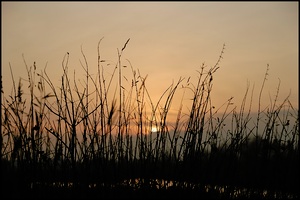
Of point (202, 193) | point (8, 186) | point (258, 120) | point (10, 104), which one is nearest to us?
point (8, 186)

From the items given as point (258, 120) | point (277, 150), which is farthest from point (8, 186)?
point (277, 150)

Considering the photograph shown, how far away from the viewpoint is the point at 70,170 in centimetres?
295

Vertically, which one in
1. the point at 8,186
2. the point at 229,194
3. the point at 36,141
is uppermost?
the point at 36,141

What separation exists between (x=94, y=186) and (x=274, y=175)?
2.48 meters

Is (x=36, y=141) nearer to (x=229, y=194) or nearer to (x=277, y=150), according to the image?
(x=229, y=194)

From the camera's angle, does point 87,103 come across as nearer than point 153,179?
Yes

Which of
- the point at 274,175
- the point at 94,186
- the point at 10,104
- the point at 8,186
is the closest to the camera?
the point at 8,186

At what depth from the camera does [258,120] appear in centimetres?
370

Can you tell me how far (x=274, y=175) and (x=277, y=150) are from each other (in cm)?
81

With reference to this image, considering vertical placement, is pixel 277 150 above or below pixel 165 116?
below

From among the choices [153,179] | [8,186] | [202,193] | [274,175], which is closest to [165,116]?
[153,179]

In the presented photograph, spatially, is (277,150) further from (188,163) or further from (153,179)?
(153,179)

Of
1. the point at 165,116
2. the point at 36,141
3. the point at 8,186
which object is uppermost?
the point at 165,116

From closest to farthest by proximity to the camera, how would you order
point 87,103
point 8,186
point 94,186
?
point 8,186
point 87,103
point 94,186
